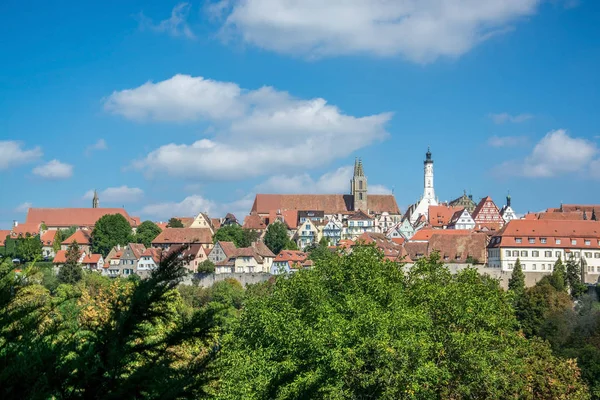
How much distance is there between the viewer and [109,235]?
102375 millimetres

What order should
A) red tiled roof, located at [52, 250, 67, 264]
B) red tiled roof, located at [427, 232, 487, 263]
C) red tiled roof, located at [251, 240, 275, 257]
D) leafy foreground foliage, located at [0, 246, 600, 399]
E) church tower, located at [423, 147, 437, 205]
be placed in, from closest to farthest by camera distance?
leafy foreground foliage, located at [0, 246, 600, 399]
red tiled roof, located at [427, 232, 487, 263]
red tiled roof, located at [52, 250, 67, 264]
red tiled roof, located at [251, 240, 275, 257]
church tower, located at [423, 147, 437, 205]

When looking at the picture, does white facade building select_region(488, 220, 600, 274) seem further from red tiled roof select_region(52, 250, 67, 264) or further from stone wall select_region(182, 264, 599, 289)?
red tiled roof select_region(52, 250, 67, 264)

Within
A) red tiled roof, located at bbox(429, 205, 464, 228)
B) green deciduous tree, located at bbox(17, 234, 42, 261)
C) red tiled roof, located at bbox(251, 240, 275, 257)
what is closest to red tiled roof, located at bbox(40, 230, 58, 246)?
red tiled roof, located at bbox(251, 240, 275, 257)

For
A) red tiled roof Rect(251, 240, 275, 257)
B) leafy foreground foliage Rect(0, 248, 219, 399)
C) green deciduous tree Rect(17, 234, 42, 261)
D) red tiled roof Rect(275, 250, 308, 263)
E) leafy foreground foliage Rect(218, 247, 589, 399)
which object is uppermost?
red tiled roof Rect(251, 240, 275, 257)

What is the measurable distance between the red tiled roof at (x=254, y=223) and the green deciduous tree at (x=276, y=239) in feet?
36.4

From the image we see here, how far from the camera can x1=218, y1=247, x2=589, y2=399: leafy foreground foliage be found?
933 inches

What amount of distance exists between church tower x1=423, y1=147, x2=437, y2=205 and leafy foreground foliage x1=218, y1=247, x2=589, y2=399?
114905 mm

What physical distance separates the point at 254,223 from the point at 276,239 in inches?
624

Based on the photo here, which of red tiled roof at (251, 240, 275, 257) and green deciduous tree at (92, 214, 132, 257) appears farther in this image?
green deciduous tree at (92, 214, 132, 257)

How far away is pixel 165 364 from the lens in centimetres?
598

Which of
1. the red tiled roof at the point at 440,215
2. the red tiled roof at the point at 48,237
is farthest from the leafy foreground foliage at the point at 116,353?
the red tiled roof at the point at 440,215

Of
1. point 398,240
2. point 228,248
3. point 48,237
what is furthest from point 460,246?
point 48,237

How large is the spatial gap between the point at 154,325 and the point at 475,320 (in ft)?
78.9

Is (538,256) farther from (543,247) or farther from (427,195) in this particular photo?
(427,195)
